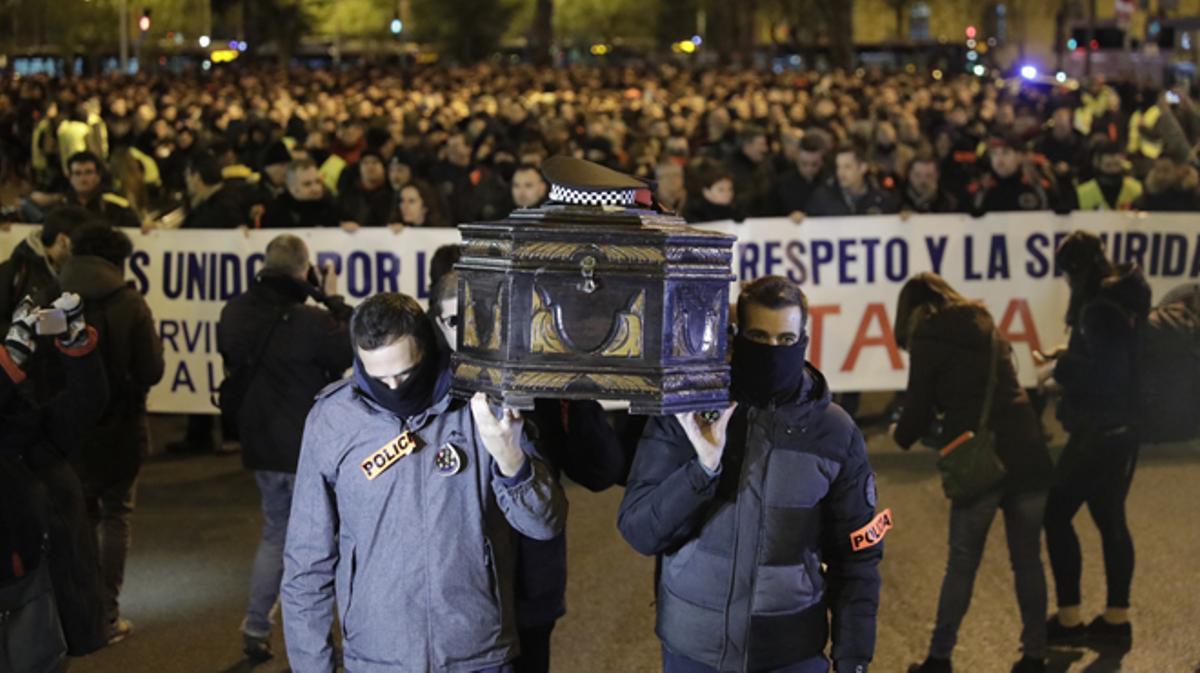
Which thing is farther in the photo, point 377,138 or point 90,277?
point 377,138

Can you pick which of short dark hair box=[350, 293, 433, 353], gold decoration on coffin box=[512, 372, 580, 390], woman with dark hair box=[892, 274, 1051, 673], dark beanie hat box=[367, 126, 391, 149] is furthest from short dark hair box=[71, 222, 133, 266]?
dark beanie hat box=[367, 126, 391, 149]

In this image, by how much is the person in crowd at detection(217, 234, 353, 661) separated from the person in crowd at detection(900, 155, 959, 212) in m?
6.62

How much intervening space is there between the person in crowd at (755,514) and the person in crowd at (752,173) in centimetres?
835

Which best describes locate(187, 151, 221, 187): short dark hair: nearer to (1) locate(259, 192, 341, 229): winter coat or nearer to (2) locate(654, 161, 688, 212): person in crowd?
(1) locate(259, 192, 341, 229): winter coat

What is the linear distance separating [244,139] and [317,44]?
251 ft

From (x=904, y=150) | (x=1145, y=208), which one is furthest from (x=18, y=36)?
(x=1145, y=208)

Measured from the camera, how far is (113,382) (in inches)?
301

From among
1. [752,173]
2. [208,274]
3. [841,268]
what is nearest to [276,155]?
[208,274]

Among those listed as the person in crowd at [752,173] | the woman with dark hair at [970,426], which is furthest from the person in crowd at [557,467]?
the person in crowd at [752,173]

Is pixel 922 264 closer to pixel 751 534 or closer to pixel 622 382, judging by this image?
pixel 751 534

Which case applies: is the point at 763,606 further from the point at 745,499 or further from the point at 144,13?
the point at 144,13

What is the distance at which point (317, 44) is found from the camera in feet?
310

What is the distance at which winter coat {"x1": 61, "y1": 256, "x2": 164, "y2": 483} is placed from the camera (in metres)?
7.57

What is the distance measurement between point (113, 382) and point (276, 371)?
78 cm
